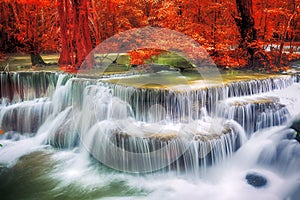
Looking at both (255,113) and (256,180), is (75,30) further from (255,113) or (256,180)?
(256,180)

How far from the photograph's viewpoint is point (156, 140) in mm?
6777

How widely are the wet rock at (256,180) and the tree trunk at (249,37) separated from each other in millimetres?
6459

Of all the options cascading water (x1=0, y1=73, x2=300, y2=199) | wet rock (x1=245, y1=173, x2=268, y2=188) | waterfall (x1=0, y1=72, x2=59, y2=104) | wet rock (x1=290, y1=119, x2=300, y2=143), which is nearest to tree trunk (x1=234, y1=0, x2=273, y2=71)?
cascading water (x1=0, y1=73, x2=300, y2=199)

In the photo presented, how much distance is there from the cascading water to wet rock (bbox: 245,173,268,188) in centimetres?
10

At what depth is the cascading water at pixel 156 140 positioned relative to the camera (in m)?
6.71

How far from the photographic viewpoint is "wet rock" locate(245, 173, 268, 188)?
6583 mm

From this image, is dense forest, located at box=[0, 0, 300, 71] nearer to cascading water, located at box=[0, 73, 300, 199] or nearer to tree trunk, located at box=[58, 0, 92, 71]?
tree trunk, located at box=[58, 0, 92, 71]

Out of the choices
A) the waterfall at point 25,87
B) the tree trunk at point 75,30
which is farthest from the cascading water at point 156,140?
the tree trunk at point 75,30

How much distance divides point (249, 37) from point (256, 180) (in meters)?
7.49

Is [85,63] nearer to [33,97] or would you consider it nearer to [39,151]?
[33,97]

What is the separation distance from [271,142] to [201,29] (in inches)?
241

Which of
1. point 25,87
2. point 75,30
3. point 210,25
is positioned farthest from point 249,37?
point 25,87

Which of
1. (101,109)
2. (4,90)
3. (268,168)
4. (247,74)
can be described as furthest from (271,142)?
(4,90)

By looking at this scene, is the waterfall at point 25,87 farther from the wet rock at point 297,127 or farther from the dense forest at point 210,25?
the wet rock at point 297,127
